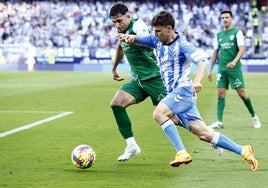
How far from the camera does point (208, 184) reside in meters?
8.66

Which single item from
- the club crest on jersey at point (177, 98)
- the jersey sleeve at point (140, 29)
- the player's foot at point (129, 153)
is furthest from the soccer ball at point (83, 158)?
the jersey sleeve at point (140, 29)

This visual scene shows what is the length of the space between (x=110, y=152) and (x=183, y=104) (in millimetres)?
2533

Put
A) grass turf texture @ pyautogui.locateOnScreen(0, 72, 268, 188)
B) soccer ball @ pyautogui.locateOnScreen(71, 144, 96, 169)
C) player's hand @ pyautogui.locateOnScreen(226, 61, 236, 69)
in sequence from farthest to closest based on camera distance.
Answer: player's hand @ pyautogui.locateOnScreen(226, 61, 236, 69) < soccer ball @ pyautogui.locateOnScreen(71, 144, 96, 169) < grass turf texture @ pyautogui.locateOnScreen(0, 72, 268, 188)

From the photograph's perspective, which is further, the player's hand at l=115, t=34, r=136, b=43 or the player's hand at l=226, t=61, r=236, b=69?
the player's hand at l=226, t=61, r=236, b=69

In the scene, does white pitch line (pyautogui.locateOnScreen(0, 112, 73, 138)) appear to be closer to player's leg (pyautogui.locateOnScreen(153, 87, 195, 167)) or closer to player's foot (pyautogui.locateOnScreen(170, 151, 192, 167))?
player's leg (pyautogui.locateOnScreen(153, 87, 195, 167))

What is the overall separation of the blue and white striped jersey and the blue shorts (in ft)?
0.29

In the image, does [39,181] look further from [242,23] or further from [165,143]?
[242,23]

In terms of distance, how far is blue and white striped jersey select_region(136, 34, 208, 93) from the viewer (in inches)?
369

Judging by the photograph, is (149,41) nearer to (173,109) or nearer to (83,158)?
(173,109)

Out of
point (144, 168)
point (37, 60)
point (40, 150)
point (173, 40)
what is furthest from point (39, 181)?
point (37, 60)

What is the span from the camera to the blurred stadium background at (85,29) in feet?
168

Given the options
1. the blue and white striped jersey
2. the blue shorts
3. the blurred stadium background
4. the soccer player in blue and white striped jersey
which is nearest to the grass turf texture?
the soccer player in blue and white striped jersey

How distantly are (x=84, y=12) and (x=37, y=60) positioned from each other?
22.5 ft

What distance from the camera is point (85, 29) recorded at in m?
54.6
